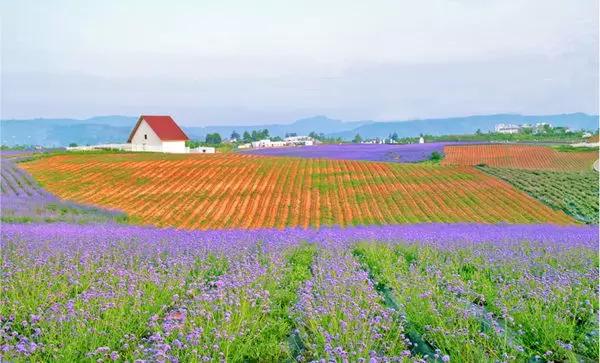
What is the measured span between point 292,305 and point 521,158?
47.0 m

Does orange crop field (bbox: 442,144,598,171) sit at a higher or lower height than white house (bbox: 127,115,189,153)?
lower

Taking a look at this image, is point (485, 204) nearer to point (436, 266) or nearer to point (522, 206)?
point (522, 206)

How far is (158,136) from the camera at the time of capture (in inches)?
2222

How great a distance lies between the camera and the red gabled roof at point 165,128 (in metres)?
56.8

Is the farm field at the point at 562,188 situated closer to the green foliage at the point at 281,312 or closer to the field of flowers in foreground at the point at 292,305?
the field of flowers in foreground at the point at 292,305

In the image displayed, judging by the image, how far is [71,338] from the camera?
453 cm

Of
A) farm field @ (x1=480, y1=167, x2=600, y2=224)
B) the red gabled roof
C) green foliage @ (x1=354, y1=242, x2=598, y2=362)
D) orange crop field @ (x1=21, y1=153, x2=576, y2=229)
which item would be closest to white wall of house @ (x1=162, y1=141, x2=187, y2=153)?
the red gabled roof

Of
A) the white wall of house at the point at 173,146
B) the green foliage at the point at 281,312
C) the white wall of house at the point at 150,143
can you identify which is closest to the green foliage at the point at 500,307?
the green foliage at the point at 281,312

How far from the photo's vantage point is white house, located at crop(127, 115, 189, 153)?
2212 inches

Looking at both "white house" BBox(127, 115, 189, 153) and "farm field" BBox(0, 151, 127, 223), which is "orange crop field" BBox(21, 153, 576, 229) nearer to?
"farm field" BBox(0, 151, 127, 223)

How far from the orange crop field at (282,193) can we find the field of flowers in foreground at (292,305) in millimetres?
13271

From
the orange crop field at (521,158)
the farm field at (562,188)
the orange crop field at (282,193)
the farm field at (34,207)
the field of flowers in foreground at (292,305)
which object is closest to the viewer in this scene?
the field of flowers in foreground at (292,305)

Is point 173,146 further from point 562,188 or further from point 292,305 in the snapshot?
point 292,305

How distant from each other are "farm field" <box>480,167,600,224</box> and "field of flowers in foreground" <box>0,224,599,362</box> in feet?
54.4
